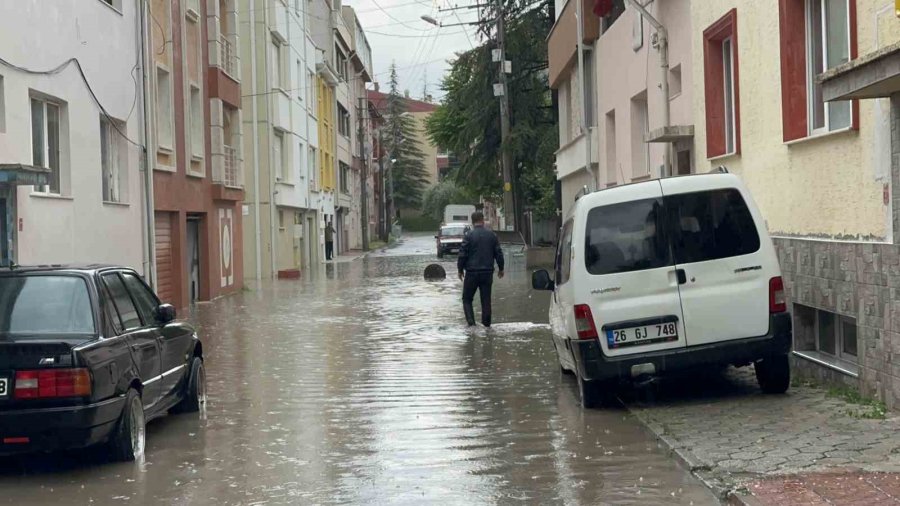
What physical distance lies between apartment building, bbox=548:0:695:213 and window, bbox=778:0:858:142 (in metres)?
4.40

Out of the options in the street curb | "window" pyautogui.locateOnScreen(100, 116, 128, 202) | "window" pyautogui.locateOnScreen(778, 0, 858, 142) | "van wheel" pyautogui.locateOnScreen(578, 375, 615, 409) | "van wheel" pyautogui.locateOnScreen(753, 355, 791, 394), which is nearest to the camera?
the street curb

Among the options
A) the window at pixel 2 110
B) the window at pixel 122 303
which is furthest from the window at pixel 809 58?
the window at pixel 2 110

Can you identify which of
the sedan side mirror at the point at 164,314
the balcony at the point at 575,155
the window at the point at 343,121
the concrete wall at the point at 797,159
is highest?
the window at the point at 343,121

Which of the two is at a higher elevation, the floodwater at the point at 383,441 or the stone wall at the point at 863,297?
the stone wall at the point at 863,297

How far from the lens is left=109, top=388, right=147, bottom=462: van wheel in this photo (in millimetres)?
7668

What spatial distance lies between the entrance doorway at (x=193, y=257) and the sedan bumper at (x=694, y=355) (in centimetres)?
1748

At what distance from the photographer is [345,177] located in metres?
66.9

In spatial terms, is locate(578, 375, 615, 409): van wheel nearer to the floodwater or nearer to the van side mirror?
the floodwater

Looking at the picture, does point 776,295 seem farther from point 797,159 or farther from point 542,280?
point 542,280

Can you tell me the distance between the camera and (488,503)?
6.47 m

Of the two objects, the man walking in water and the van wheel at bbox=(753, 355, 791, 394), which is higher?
the man walking in water

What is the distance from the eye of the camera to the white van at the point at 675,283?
9078mm

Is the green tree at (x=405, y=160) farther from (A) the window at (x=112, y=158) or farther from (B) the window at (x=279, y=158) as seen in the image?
(A) the window at (x=112, y=158)

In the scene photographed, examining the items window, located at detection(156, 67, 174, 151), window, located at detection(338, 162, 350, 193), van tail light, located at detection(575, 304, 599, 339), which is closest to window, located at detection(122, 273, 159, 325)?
van tail light, located at detection(575, 304, 599, 339)
